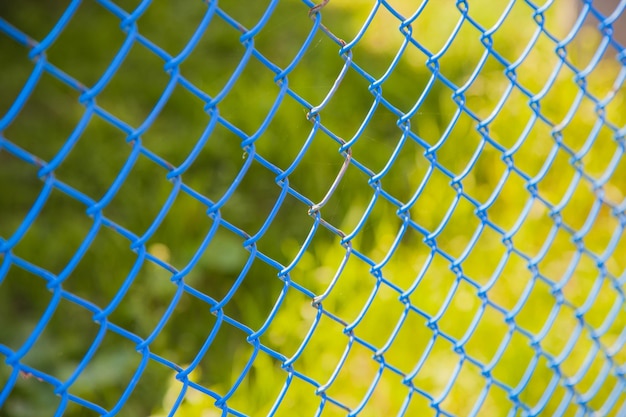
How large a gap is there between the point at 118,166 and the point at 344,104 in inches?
33.2

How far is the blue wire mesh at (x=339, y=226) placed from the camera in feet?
5.54

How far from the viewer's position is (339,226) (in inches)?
92.0

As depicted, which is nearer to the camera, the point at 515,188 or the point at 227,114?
the point at 515,188

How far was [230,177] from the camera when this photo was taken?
8.23ft

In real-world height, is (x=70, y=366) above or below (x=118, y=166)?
below

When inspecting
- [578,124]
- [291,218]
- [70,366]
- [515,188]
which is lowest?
[70,366]

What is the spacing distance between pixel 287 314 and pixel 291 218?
0.50 m

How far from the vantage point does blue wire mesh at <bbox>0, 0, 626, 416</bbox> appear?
5.54 ft

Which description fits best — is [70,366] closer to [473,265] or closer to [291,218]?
[291,218]

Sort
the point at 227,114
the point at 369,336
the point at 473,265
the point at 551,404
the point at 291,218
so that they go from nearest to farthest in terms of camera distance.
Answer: the point at 551,404 < the point at 369,336 < the point at 473,265 < the point at 291,218 < the point at 227,114

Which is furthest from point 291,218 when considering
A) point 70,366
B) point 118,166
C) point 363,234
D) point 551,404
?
point 551,404

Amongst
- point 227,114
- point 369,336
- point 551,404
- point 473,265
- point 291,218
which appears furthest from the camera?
point 227,114

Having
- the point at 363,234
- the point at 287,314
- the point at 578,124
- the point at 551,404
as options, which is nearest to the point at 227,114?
the point at 363,234

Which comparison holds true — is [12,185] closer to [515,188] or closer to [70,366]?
[70,366]
